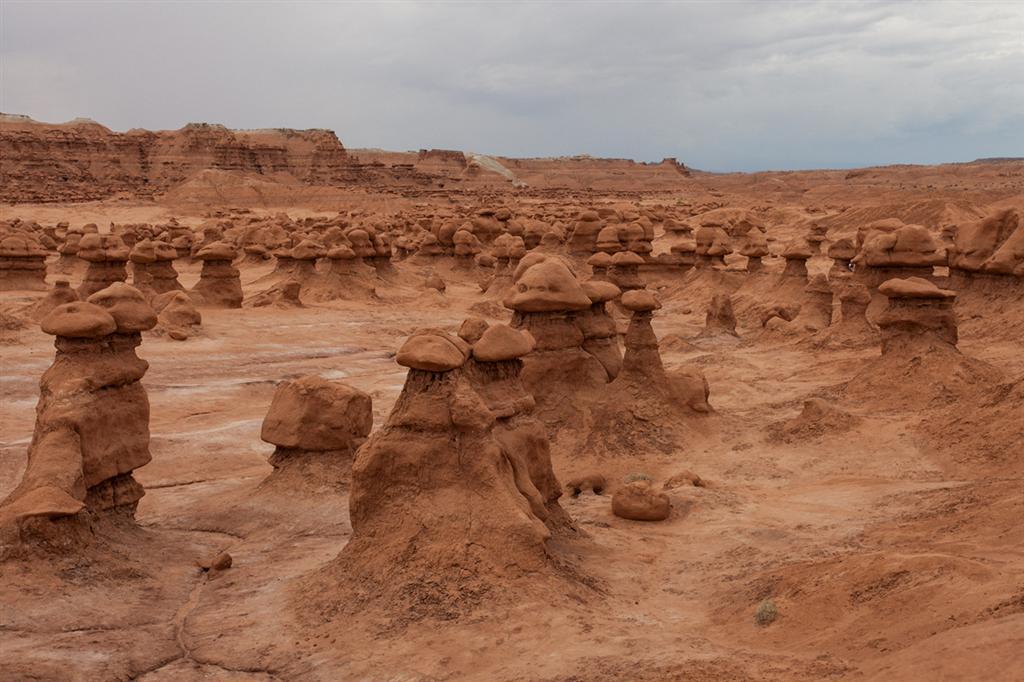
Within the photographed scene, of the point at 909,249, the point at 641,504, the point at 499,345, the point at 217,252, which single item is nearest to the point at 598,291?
the point at 641,504

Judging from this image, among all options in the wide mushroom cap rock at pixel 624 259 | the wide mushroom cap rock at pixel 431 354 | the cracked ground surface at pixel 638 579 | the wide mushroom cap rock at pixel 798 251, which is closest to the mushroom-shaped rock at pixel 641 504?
the cracked ground surface at pixel 638 579

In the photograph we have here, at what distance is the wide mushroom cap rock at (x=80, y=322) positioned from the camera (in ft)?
28.9

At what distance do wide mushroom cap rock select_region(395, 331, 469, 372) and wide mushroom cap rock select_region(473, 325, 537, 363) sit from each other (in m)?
0.83

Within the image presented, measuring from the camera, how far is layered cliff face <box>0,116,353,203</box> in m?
66.0

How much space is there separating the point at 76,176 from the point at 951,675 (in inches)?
2817

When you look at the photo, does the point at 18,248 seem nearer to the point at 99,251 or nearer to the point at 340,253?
the point at 99,251

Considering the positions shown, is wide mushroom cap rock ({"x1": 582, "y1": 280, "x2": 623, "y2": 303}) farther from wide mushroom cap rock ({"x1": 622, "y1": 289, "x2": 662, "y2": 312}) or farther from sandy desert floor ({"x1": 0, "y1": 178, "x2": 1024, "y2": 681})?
sandy desert floor ({"x1": 0, "y1": 178, "x2": 1024, "y2": 681})

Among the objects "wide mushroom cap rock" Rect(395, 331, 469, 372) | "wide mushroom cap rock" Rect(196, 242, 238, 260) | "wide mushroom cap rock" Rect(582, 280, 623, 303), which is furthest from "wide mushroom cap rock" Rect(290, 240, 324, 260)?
"wide mushroom cap rock" Rect(395, 331, 469, 372)

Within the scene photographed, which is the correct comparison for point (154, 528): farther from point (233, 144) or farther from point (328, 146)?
point (328, 146)

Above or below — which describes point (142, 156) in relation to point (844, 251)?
above

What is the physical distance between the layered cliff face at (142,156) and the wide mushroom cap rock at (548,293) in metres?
54.0

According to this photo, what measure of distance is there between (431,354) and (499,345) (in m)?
1.26

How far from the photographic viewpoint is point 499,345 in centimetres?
895

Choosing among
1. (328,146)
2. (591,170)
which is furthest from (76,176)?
(591,170)
